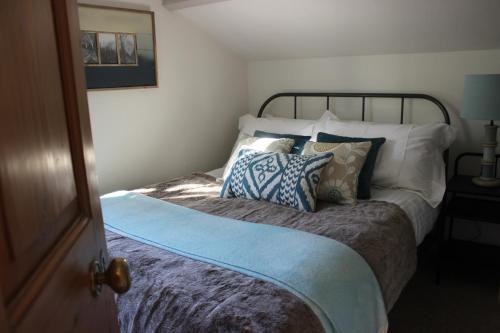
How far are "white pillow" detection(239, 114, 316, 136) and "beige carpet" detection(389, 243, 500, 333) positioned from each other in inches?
45.5

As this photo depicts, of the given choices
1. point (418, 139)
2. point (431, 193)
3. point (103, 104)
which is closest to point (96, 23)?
point (103, 104)

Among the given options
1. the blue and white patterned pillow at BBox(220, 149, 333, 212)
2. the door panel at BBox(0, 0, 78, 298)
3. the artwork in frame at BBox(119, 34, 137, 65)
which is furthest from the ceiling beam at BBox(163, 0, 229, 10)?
the door panel at BBox(0, 0, 78, 298)

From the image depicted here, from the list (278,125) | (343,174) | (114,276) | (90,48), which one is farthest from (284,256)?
(90,48)

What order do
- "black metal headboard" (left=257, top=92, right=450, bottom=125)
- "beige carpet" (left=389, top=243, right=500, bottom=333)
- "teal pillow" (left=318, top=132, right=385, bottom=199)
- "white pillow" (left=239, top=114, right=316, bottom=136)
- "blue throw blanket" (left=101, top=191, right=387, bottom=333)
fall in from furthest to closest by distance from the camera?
1. "white pillow" (left=239, top=114, right=316, bottom=136)
2. "black metal headboard" (left=257, top=92, right=450, bottom=125)
3. "teal pillow" (left=318, top=132, right=385, bottom=199)
4. "beige carpet" (left=389, top=243, right=500, bottom=333)
5. "blue throw blanket" (left=101, top=191, right=387, bottom=333)

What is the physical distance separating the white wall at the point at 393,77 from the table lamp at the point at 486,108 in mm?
281

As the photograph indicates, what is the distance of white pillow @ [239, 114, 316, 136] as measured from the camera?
2969mm

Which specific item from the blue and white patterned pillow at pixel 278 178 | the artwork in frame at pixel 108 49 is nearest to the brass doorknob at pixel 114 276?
A: the blue and white patterned pillow at pixel 278 178

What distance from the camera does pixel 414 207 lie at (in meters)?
2.31

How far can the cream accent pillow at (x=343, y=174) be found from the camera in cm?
228

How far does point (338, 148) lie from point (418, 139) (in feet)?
1.68

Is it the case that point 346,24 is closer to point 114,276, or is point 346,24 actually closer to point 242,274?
point 242,274

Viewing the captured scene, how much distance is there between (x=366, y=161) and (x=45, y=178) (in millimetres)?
2100

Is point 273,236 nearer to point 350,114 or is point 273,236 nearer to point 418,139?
point 418,139

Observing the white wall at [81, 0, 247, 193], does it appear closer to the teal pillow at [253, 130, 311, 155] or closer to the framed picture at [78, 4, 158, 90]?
the framed picture at [78, 4, 158, 90]
